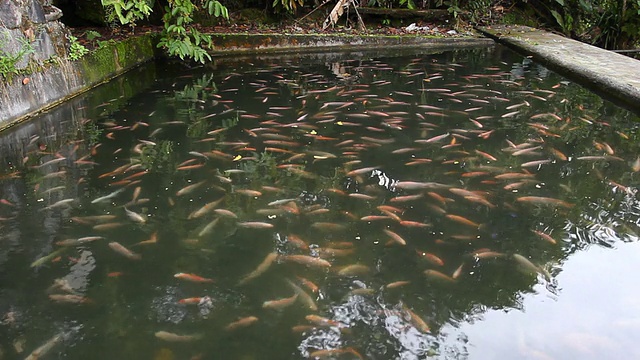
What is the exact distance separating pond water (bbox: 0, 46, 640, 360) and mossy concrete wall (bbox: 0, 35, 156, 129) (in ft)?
0.69

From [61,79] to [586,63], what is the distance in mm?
7140

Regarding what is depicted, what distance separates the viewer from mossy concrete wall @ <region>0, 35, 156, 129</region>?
581 cm

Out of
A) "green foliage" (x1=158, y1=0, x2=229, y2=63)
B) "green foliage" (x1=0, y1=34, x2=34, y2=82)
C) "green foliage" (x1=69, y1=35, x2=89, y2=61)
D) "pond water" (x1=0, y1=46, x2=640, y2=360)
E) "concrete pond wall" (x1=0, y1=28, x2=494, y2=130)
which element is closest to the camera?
"pond water" (x1=0, y1=46, x2=640, y2=360)

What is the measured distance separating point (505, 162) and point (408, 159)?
0.85 metres

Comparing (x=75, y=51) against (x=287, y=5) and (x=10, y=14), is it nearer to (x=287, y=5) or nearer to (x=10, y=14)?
(x=10, y=14)

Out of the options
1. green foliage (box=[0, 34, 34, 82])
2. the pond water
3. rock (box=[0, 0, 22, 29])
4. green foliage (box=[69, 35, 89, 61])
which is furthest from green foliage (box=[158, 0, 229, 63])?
green foliage (box=[0, 34, 34, 82])

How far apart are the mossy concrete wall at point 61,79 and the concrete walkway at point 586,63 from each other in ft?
22.1

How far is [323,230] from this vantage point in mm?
3605

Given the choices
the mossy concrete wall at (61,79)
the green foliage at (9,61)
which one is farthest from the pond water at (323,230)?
the green foliage at (9,61)

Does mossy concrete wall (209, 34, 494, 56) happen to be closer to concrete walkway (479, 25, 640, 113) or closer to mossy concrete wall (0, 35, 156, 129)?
concrete walkway (479, 25, 640, 113)

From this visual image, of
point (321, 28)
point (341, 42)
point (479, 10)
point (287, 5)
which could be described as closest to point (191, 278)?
point (341, 42)

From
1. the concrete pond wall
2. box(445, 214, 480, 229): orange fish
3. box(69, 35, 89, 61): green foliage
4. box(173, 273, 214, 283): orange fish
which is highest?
box(69, 35, 89, 61): green foliage

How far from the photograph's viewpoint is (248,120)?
5.91 meters

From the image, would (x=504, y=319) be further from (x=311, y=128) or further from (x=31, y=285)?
(x=311, y=128)
